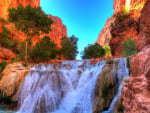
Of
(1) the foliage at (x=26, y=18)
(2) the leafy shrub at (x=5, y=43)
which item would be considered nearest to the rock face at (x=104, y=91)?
(1) the foliage at (x=26, y=18)

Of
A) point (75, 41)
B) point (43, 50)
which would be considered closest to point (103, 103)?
point (43, 50)

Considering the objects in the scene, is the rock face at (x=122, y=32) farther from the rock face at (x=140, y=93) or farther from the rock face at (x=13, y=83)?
the rock face at (x=140, y=93)

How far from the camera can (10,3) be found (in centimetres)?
3219

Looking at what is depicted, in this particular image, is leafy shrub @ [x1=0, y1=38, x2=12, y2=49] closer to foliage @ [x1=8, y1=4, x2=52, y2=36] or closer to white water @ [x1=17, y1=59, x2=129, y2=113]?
foliage @ [x1=8, y1=4, x2=52, y2=36]

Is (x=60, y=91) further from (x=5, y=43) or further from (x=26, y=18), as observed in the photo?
(x=5, y=43)

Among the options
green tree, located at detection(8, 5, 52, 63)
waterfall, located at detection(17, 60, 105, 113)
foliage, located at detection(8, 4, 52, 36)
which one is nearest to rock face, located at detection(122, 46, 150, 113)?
waterfall, located at detection(17, 60, 105, 113)

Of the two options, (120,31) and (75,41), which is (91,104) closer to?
(120,31)

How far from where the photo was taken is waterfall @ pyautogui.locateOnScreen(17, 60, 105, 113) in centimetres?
614

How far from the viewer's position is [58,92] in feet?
23.4

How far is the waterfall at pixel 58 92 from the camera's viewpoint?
6.14 metres

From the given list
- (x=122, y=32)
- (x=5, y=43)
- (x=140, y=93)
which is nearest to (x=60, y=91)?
(x=140, y=93)

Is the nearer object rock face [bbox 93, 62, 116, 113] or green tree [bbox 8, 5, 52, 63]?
rock face [bbox 93, 62, 116, 113]

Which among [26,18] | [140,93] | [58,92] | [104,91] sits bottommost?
[58,92]

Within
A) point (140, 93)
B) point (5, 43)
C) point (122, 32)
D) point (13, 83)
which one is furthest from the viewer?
point (5, 43)
